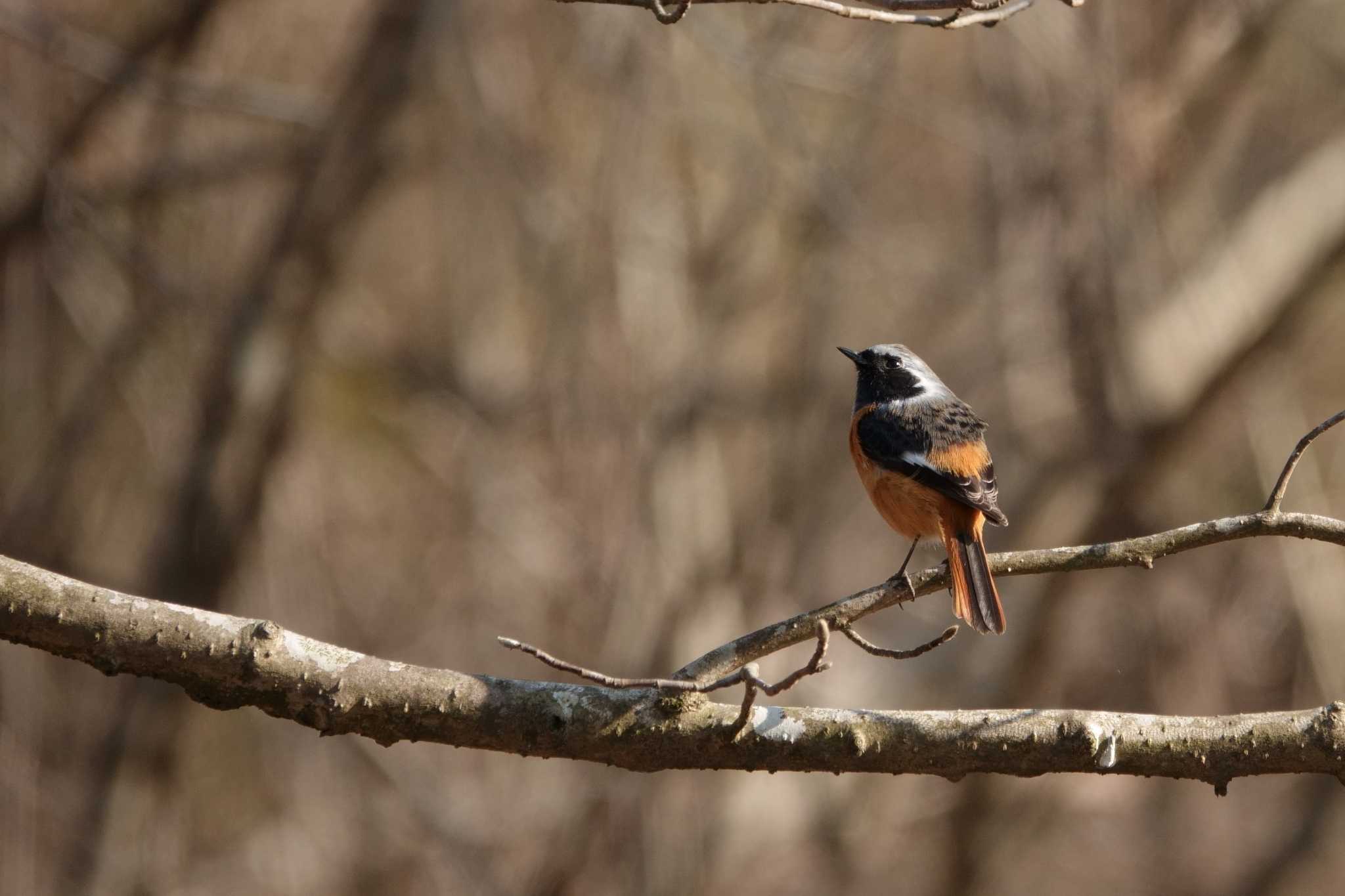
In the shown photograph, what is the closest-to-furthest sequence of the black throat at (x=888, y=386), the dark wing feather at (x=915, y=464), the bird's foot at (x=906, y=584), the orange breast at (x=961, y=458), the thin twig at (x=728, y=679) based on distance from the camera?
1. the thin twig at (x=728, y=679)
2. the bird's foot at (x=906, y=584)
3. the dark wing feather at (x=915, y=464)
4. the orange breast at (x=961, y=458)
5. the black throat at (x=888, y=386)

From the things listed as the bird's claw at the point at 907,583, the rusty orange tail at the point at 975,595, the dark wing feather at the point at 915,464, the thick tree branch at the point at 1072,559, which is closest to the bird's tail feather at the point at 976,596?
the rusty orange tail at the point at 975,595

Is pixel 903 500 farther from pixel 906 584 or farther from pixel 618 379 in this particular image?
pixel 618 379

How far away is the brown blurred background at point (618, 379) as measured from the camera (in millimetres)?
7277

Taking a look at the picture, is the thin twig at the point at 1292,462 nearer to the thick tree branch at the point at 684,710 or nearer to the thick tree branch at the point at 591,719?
the thick tree branch at the point at 684,710

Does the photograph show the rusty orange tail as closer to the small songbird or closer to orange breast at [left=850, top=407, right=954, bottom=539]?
the small songbird

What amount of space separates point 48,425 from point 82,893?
9.06 feet

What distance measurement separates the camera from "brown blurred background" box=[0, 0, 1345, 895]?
728 centimetres

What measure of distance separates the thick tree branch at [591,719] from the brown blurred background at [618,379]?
4.64 m

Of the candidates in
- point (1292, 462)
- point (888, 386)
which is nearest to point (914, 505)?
point (888, 386)

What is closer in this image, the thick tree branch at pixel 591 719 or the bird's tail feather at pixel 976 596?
the thick tree branch at pixel 591 719

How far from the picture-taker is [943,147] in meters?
11.7

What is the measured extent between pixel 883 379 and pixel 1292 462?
2851mm

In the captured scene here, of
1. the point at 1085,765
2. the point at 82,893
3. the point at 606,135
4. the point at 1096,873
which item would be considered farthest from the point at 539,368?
the point at 1096,873

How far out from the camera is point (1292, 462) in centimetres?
293
